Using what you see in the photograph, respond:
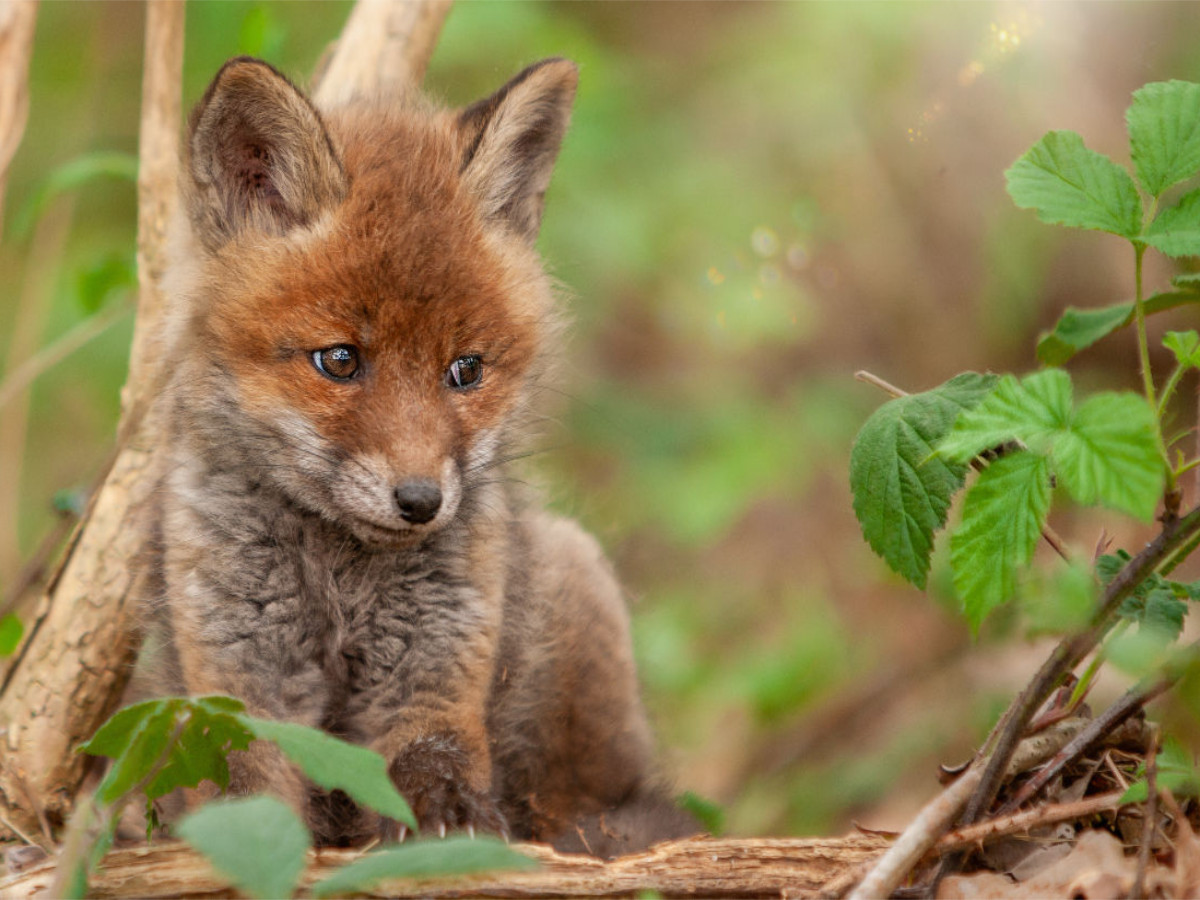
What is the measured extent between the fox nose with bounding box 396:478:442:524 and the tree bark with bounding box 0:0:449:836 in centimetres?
99

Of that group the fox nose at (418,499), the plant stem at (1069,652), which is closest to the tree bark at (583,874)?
the plant stem at (1069,652)

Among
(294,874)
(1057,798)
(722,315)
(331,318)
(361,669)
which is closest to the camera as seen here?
(294,874)

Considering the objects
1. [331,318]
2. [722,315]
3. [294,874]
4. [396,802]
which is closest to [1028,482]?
[396,802]

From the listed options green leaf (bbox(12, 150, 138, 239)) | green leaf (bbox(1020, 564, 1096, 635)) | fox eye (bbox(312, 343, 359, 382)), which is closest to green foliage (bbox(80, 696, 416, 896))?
fox eye (bbox(312, 343, 359, 382))

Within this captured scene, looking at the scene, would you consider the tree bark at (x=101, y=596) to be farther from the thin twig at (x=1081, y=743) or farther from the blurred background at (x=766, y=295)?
the thin twig at (x=1081, y=743)

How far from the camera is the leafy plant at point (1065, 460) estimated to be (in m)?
1.87

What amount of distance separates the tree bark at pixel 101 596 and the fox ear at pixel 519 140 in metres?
0.65

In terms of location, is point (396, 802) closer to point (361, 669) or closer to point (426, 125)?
point (361, 669)

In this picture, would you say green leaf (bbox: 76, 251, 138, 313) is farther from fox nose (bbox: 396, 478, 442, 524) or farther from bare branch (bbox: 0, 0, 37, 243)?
fox nose (bbox: 396, 478, 442, 524)

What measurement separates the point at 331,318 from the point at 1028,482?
1.52 metres

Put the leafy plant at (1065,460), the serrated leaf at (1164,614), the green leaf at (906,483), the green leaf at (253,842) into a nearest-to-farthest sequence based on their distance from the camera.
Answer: the green leaf at (253,842) → the leafy plant at (1065,460) → the serrated leaf at (1164,614) → the green leaf at (906,483)

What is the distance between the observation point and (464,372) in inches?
113

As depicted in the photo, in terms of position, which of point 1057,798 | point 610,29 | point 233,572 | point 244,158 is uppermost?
point 610,29

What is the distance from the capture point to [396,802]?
1.76 metres
